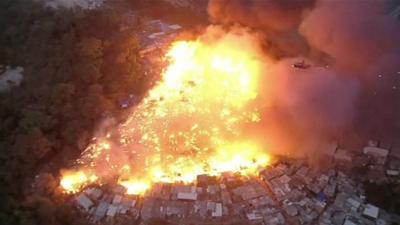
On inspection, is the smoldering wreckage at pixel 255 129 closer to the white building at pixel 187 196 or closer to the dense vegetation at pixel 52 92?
the white building at pixel 187 196

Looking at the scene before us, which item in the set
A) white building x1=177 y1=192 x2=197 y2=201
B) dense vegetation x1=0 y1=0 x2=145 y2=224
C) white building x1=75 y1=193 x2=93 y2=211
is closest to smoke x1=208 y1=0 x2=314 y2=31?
dense vegetation x1=0 y1=0 x2=145 y2=224

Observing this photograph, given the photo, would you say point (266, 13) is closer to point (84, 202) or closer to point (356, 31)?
point (356, 31)

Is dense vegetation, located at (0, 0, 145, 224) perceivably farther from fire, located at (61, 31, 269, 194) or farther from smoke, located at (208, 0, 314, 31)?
smoke, located at (208, 0, 314, 31)

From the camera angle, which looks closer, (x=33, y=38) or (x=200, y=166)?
(x=200, y=166)

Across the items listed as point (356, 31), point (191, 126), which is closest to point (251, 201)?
point (191, 126)

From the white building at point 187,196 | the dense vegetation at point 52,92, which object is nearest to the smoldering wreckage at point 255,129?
the white building at point 187,196

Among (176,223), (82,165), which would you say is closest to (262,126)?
(176,223)

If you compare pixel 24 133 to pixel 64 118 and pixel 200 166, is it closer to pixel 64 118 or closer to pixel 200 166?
pixel 64 118
